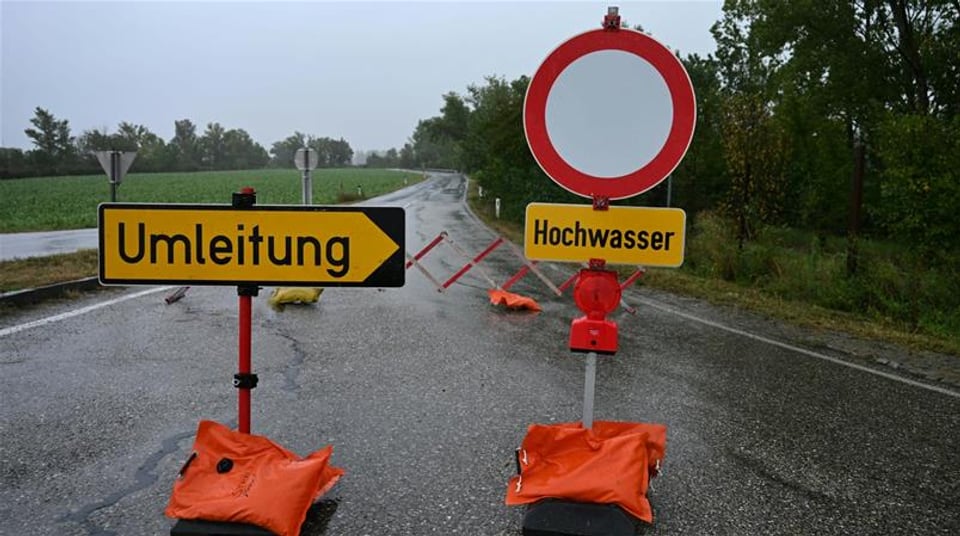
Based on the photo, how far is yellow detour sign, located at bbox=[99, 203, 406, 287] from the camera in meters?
3.02

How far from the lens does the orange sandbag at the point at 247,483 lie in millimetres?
2783

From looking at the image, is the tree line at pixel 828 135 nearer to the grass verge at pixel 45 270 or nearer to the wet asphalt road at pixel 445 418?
the wet asphalt road at pixel 445 418

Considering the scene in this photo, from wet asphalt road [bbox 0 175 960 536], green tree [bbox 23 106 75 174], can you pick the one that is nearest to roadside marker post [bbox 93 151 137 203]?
wet asphalt road [bbox 0 175 960 536]

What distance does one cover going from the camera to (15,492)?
10.3 ft

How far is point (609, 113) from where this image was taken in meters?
2.99

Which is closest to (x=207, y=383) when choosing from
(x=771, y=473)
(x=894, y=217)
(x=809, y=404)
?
(x=771, y=473)

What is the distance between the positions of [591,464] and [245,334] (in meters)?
1.67

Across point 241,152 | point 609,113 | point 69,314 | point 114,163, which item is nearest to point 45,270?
point 114,163

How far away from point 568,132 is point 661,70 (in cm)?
47

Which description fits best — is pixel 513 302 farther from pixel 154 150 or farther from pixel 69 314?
pixel 154 150

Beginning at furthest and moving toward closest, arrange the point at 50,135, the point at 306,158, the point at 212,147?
1. the point at 212,147
2. the point at 50,135
3. the point at 306,158

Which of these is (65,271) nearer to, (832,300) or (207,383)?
(207,383)

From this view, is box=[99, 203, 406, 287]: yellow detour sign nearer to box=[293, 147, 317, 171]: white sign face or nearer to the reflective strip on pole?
the reflective strip on pole

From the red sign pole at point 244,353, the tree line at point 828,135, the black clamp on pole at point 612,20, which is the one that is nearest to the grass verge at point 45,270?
the red sign pole at point 244,353
